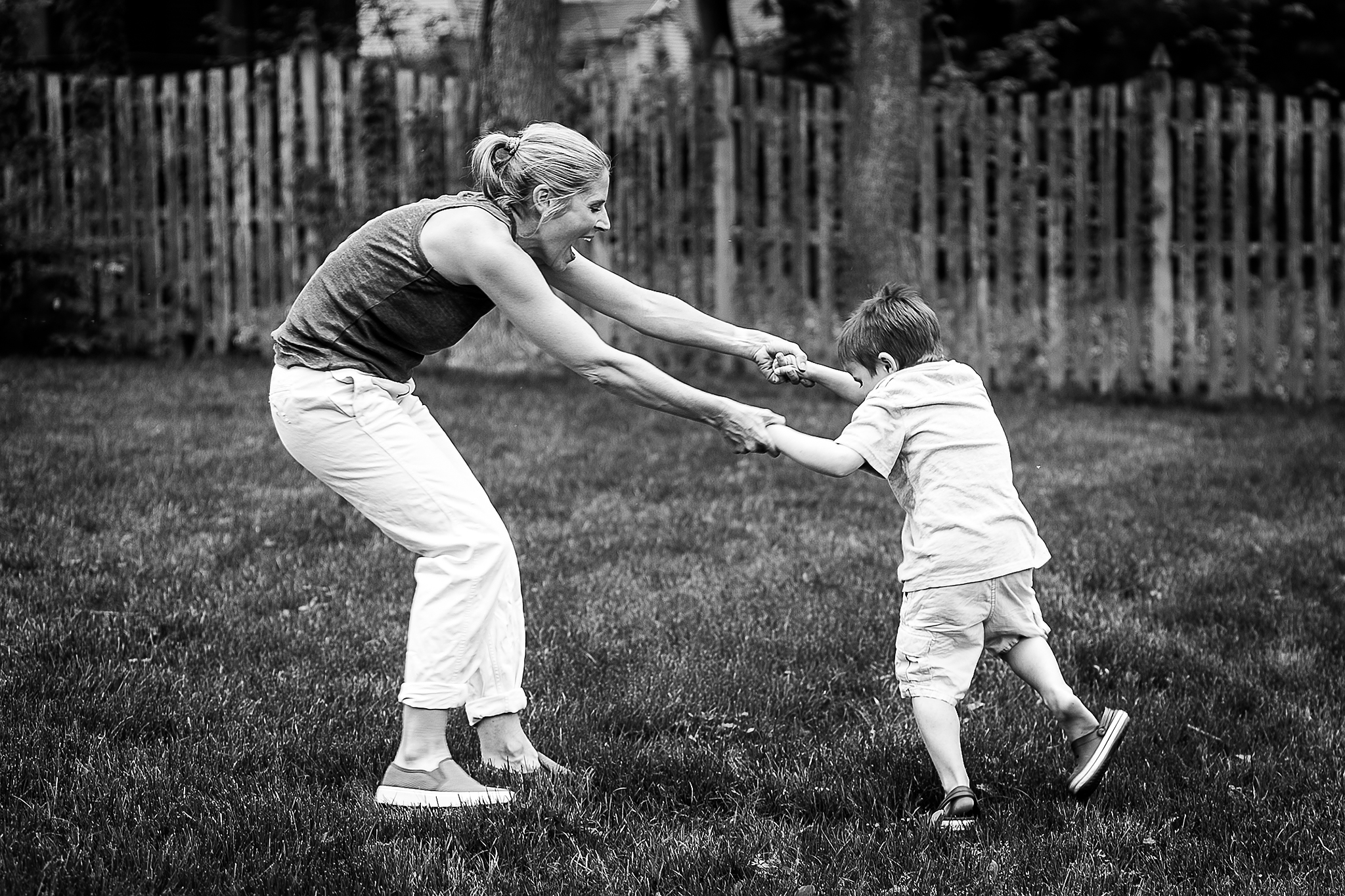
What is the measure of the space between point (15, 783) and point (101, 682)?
0.74 m

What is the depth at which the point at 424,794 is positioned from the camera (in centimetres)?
362

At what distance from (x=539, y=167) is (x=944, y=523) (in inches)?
55.3

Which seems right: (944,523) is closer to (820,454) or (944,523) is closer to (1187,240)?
(820,454)

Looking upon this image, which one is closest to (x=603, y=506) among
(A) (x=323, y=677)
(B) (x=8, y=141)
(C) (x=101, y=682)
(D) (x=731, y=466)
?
(D) (x=731, y=466)

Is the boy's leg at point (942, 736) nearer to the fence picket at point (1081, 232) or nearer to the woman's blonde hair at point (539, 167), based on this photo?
the woman's blonde hair at point (539, 167)

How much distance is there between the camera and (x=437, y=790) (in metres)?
3.65

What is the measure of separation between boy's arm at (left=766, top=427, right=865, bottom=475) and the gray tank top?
891 millimetres

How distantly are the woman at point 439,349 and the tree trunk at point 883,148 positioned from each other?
23.1 feet

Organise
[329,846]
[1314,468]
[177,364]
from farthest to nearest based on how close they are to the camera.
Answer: [177,364] < [1314,468] < [329,846]

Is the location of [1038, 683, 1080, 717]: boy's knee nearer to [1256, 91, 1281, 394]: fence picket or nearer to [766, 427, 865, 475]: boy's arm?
[766, 427, 865, 475]: boy's arm

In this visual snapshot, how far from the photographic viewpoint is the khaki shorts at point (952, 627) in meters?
3.69

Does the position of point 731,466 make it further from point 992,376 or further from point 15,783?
point 15,783

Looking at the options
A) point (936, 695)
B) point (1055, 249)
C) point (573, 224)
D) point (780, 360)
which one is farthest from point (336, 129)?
point (936, 695)

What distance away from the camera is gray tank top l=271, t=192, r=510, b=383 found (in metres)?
3.68
